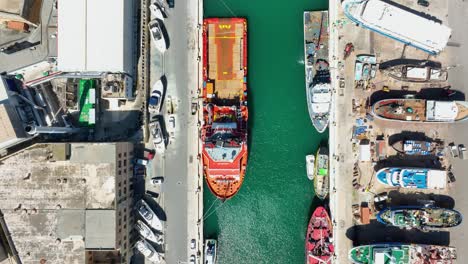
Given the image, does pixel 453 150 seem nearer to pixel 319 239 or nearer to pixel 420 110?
pixel 420 110

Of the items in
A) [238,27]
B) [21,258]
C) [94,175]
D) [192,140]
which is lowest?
[21,258]

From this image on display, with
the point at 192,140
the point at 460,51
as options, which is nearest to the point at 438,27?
the point at 460,51

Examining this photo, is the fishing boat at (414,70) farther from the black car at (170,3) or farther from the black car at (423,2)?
the black car at (170,3)

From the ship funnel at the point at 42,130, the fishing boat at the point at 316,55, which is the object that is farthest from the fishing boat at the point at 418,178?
the ship funnel at the point at 42,130

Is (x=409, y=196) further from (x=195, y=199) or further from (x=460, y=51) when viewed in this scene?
(x=195, y=199)

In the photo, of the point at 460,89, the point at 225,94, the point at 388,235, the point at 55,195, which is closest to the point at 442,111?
the point at 460,89

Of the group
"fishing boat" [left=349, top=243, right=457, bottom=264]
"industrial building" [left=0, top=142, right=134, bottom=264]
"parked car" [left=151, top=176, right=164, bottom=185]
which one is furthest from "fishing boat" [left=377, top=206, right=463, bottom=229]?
"industrial building" [left=0, top=142, right=134, bottom=264]
